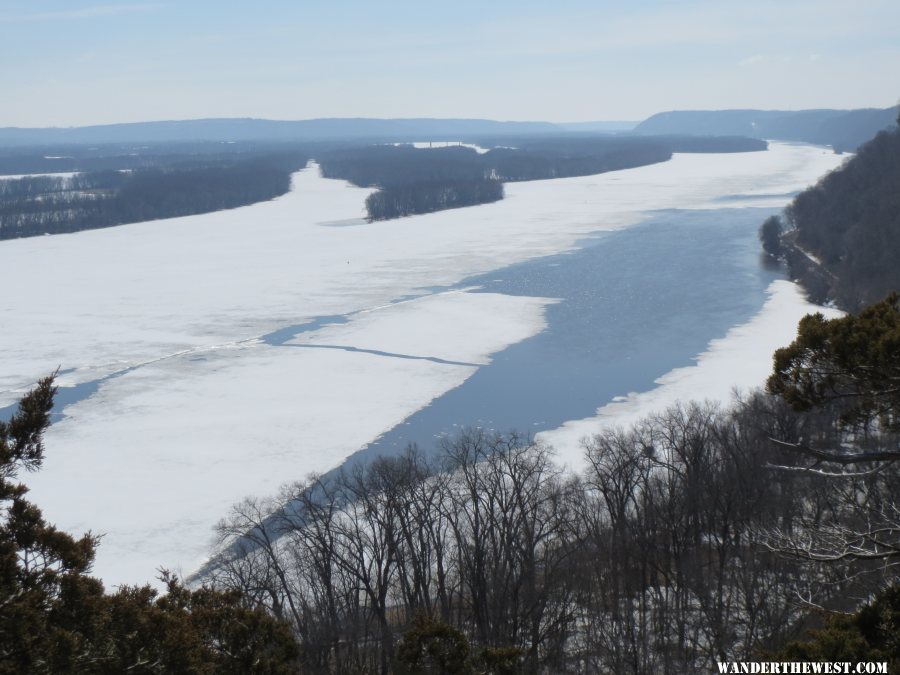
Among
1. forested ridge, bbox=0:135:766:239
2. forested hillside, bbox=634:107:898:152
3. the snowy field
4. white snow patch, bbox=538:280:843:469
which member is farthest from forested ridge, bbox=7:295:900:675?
forested hillside, bbox=634:107:898:152

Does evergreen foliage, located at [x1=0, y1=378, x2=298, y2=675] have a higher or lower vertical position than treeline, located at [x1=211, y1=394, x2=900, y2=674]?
higher

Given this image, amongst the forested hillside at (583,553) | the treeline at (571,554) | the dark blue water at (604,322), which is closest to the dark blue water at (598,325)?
the dark blue water at (604,322)

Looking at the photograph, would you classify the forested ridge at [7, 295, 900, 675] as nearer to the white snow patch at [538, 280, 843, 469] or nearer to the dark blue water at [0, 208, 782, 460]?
the white snow patch at [538, 280, 843, 469]

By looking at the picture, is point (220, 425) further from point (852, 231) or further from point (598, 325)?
point (852, 231)

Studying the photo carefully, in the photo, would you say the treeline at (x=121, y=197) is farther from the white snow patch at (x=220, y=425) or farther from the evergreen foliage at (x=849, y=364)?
the evergreen foliage at (x=849, y=364)

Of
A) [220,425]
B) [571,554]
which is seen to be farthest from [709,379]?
[220,425]
